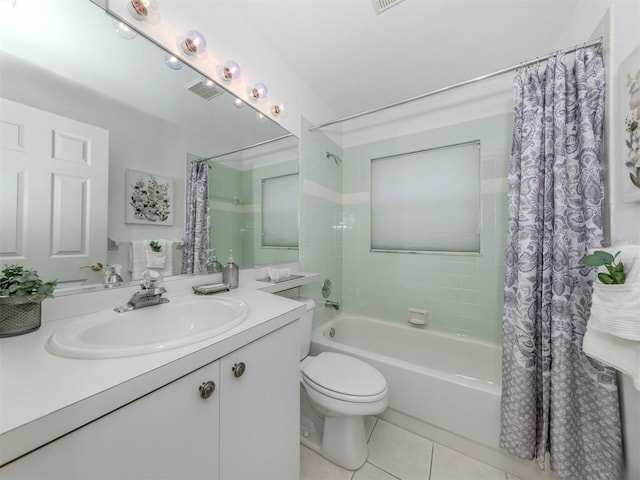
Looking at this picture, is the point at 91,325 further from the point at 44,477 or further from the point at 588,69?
the point at 588,69

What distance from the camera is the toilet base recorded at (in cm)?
123

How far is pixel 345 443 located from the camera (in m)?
1.24

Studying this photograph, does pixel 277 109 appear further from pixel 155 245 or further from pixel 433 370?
pixel 433 370

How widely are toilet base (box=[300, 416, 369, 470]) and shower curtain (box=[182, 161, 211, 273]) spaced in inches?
42.9

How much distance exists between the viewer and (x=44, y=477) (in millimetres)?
377

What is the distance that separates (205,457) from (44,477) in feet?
1.12

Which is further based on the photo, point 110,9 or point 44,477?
point 110,9

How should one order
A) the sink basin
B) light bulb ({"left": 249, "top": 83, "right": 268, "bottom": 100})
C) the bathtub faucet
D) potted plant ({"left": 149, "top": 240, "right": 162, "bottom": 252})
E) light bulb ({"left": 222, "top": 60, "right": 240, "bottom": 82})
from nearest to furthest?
the sink basin < potted plant ({"left": 149, "top": 240, "right": 162, "bottom": 252}) < light bulb ({"left": 222, "top": 60, "right": 240, "bottom": 82}) < light bulb ({"left": 249, "top": 83, "right": 268, "bottom": 100}) < the bathtub faucet

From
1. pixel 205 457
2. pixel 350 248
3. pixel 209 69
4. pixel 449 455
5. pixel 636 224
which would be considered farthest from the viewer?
pixel 350 248

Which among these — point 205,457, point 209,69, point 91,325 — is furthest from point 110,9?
point 205,457

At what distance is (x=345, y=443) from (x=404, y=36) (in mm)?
2334

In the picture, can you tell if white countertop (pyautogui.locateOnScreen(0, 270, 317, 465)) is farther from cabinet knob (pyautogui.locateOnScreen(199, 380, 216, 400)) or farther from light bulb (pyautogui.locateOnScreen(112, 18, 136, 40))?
light bulb (pyautogui.locateOnScreen(112, 18, 136, 40))

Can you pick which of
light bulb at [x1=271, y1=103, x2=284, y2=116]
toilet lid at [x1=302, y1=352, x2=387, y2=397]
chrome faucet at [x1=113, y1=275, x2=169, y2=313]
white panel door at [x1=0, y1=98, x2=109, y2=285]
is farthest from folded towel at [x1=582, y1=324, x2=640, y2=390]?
light bulb at [x1=271, y1=103, x2=284, y2=116]

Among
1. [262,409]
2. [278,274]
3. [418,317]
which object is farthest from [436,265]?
[262,409]
